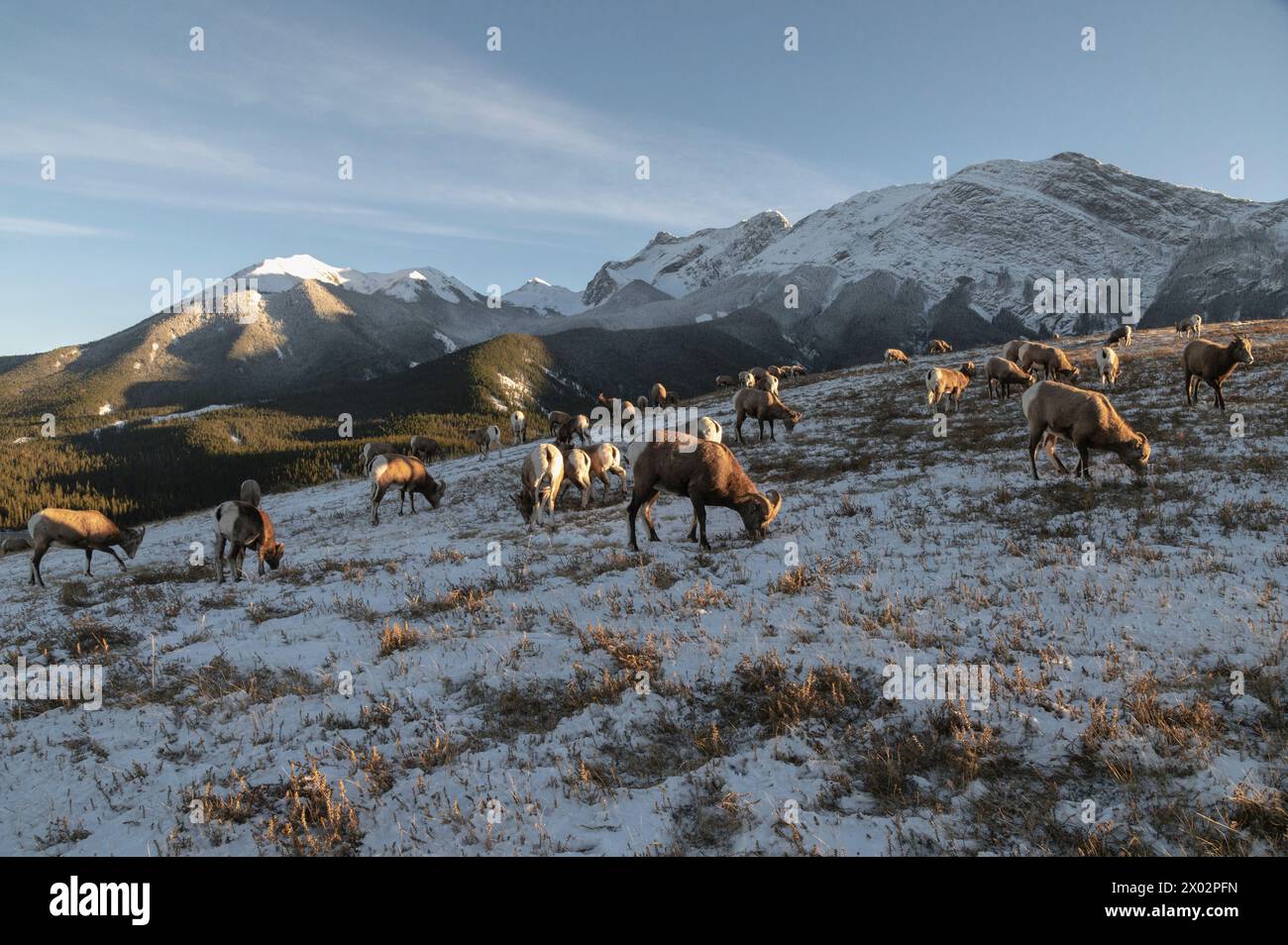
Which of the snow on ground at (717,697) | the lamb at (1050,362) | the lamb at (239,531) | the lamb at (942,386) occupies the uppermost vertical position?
the lamb at (1050,362)

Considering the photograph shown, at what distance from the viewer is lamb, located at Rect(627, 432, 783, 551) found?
11336mm

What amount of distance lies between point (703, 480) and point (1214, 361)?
19.6 metres

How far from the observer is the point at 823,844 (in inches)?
157

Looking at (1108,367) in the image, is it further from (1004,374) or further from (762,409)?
(762,409)

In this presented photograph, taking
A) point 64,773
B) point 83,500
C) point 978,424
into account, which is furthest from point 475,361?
point 64,773

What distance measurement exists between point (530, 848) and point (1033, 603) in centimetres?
666

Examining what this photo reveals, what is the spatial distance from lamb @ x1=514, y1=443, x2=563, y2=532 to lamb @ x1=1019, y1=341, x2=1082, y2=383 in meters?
24.4

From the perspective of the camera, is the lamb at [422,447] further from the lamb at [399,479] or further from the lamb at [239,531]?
the lamb at [239,531]

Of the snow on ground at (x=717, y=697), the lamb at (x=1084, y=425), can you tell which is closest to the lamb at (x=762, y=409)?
the lamb at (x=1084, y=425)

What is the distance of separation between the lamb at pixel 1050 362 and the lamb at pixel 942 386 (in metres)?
4.59

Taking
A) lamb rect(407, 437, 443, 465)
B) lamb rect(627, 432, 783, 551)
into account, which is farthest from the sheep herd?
lamb rect(407, 437, 443, 465)

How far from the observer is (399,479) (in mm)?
22266

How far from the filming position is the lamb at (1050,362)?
27281 mm

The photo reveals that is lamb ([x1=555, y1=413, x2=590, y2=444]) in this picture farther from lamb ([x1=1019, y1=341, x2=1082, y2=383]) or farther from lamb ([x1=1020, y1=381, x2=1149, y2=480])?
lamb ([x1=1019, y1=341, x2=1082, y2=383])
